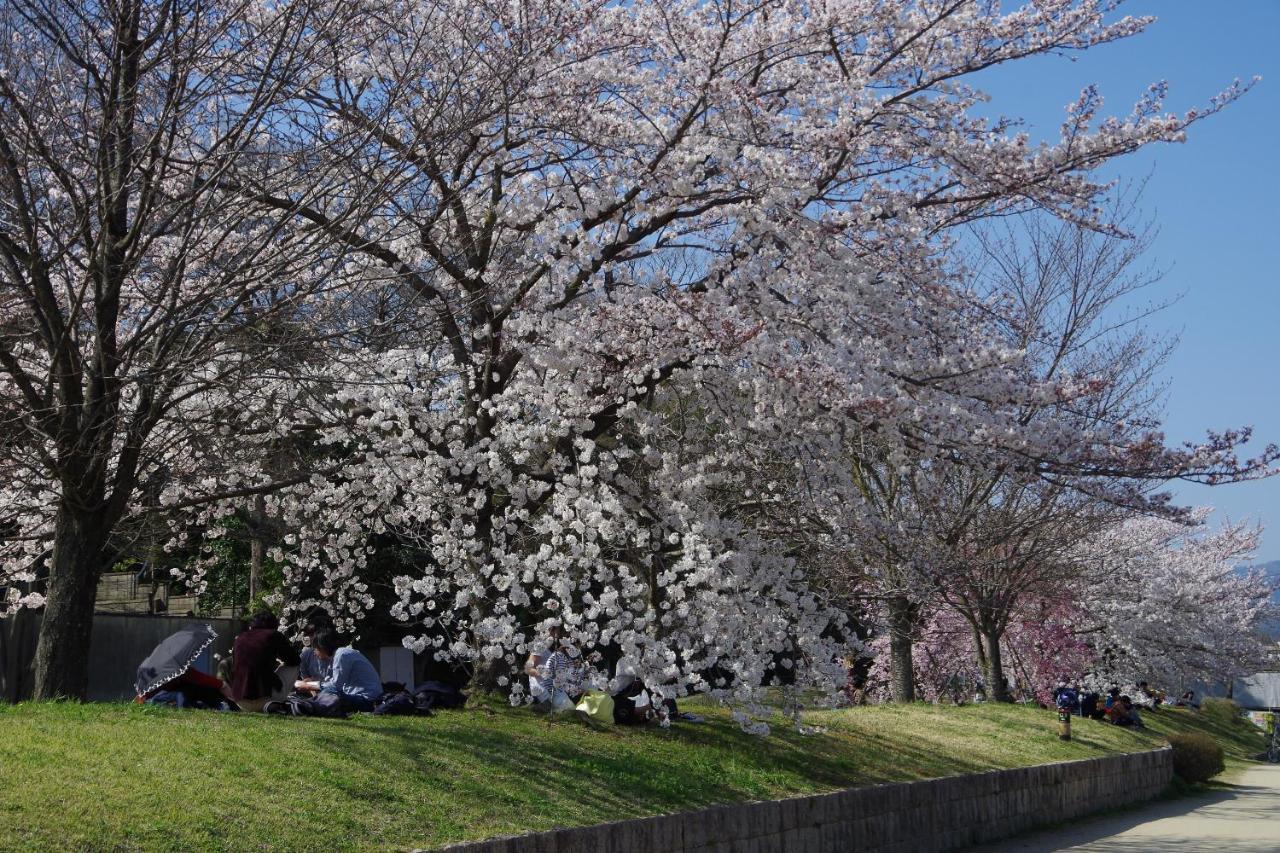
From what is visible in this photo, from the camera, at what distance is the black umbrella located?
390 inches

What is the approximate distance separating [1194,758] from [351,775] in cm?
1921

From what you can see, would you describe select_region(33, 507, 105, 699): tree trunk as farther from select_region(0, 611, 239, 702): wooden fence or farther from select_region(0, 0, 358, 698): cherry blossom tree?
select_region(0, 611, 239, 702): wooden fence

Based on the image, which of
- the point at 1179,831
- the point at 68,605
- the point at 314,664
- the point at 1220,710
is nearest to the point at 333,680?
the point at 314,664

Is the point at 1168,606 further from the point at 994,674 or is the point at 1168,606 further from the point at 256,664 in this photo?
the point at 256,664

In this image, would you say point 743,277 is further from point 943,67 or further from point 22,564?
point 22,564

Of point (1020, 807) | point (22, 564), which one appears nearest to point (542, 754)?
point (22, 564)

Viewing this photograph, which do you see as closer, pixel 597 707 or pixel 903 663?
pixel 597 707

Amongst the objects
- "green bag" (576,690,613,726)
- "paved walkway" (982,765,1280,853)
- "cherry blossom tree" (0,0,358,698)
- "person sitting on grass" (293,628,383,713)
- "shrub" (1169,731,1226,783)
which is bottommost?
"paved walkway" (982,765,1280,853)

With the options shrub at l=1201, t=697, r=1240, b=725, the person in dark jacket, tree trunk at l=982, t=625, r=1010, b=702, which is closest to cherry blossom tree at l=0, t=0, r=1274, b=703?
the person in dark jacket

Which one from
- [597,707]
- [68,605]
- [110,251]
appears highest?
[110,251]

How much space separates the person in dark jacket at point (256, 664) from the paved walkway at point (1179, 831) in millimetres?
7719

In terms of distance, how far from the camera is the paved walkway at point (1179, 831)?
13.5 meters

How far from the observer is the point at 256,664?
10562 millimetres

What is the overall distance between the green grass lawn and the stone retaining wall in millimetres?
211
